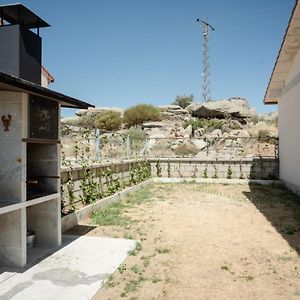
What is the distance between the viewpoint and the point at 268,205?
9398mm

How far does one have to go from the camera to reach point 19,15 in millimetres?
5703

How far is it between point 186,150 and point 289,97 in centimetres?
761

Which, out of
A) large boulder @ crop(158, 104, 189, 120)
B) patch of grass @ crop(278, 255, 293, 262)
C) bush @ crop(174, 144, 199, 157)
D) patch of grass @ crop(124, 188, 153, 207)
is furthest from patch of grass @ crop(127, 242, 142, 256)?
large boulder @ crop(158, 104, 189, 120)

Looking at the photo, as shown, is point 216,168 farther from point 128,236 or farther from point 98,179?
point 128,236

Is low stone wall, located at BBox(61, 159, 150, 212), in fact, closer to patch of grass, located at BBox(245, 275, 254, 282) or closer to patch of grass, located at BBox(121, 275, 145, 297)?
patch of grass, located at BBox(121, 275, 145, 297)

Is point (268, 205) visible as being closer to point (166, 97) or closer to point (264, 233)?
point (264, 233)

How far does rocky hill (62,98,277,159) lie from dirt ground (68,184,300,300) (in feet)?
8.44

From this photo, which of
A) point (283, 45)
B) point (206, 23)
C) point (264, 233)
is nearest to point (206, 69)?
point (206, 23)

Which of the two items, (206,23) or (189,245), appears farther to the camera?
(206,23)

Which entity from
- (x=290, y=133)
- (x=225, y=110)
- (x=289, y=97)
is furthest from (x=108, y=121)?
(x=290, y=133)

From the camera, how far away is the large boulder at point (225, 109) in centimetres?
3067

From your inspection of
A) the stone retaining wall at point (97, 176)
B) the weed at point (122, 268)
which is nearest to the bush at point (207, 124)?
the stone retaining wall at point (97, 176)

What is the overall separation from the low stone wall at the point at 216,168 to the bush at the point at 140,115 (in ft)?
56.6

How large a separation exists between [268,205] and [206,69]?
87.8 feet
